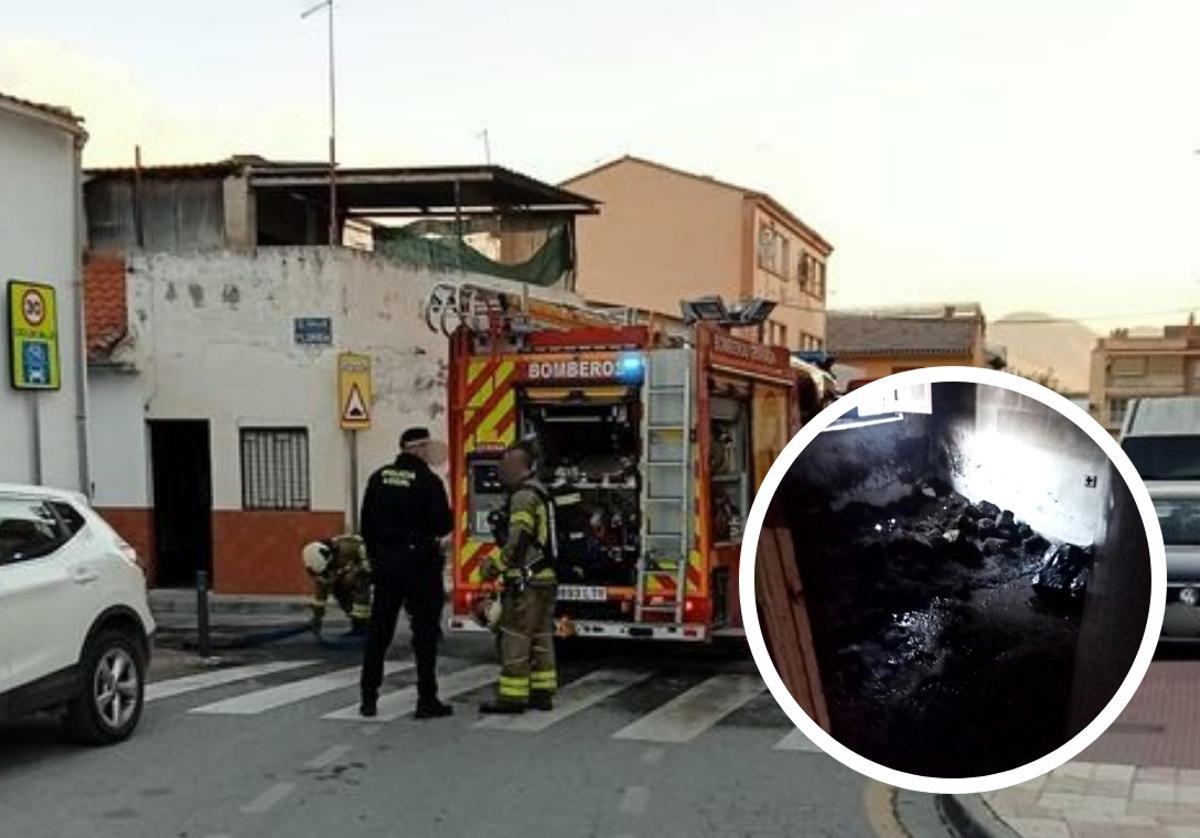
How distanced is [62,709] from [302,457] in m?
8.55

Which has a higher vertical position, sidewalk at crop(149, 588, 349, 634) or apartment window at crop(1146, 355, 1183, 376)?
apartment window at crop(1146, 355, 1183, 376)

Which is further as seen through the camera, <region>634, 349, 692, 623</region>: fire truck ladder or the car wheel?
<region>634, 349, 692, 623</region>: fire truck ladder

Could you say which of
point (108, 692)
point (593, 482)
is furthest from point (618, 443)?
point (108, 692)

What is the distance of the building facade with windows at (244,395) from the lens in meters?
16.1

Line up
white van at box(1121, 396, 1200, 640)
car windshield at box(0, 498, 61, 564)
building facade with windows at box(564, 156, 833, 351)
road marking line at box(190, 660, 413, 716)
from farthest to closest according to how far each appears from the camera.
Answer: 1. building facade with windows at box(564, 156, 833, 351)
2. white van at box(1121, 396, 1200, 640)
3. road marking line at box(190, 660, 413, 716)
4. car windshield at box(0, 498, 61, 564)

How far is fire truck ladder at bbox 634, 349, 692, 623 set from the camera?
388 inches

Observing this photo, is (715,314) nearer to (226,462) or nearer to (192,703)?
(192,703)

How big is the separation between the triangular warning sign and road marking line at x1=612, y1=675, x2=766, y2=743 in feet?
23.0

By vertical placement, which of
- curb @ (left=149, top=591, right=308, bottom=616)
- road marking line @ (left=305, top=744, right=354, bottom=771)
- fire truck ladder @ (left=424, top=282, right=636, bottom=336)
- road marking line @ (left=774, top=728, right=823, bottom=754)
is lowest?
curb @ (left=149, top=591, right=308, bottom=616)

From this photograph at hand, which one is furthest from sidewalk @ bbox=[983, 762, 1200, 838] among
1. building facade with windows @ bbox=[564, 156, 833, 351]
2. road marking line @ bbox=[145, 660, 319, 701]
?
building facade with windows @ bbox=[564, 156, 833, 351]

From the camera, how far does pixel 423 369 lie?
16.9 metres

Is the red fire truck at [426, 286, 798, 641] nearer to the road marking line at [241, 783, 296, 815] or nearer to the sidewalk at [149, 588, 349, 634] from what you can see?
the road marking line at [241, 783, 296, 815]

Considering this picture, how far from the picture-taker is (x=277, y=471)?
53.2 ft

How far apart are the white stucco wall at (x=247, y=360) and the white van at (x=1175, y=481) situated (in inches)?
345
